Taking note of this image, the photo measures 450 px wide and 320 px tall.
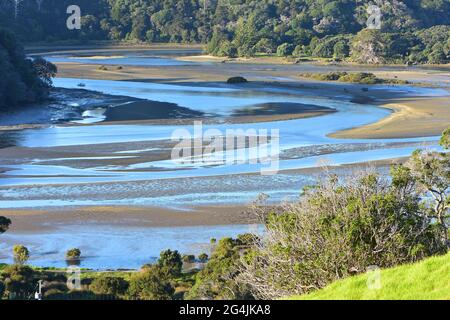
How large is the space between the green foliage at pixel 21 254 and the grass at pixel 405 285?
10.6 m

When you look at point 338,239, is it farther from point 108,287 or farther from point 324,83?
point 324,83

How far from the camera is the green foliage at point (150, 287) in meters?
16.0

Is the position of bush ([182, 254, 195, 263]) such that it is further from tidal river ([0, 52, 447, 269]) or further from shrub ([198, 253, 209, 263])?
tidal river ([0, 52, 447, 269])

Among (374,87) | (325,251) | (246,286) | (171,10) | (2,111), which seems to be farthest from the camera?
(171,10)

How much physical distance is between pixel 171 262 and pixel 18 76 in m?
33.4

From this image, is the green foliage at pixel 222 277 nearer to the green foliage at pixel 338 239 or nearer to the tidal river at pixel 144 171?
the green foliage at pixel 338 239

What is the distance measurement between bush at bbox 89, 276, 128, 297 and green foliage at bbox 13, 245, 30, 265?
3161 mm

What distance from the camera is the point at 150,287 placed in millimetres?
16125

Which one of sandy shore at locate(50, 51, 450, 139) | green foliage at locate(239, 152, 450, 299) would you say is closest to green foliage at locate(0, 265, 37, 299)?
green foliage at locate(239, 152, 450, 299)

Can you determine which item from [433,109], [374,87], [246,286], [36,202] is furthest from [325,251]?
[374,87]

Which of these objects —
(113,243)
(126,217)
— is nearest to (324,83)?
(126,217)
